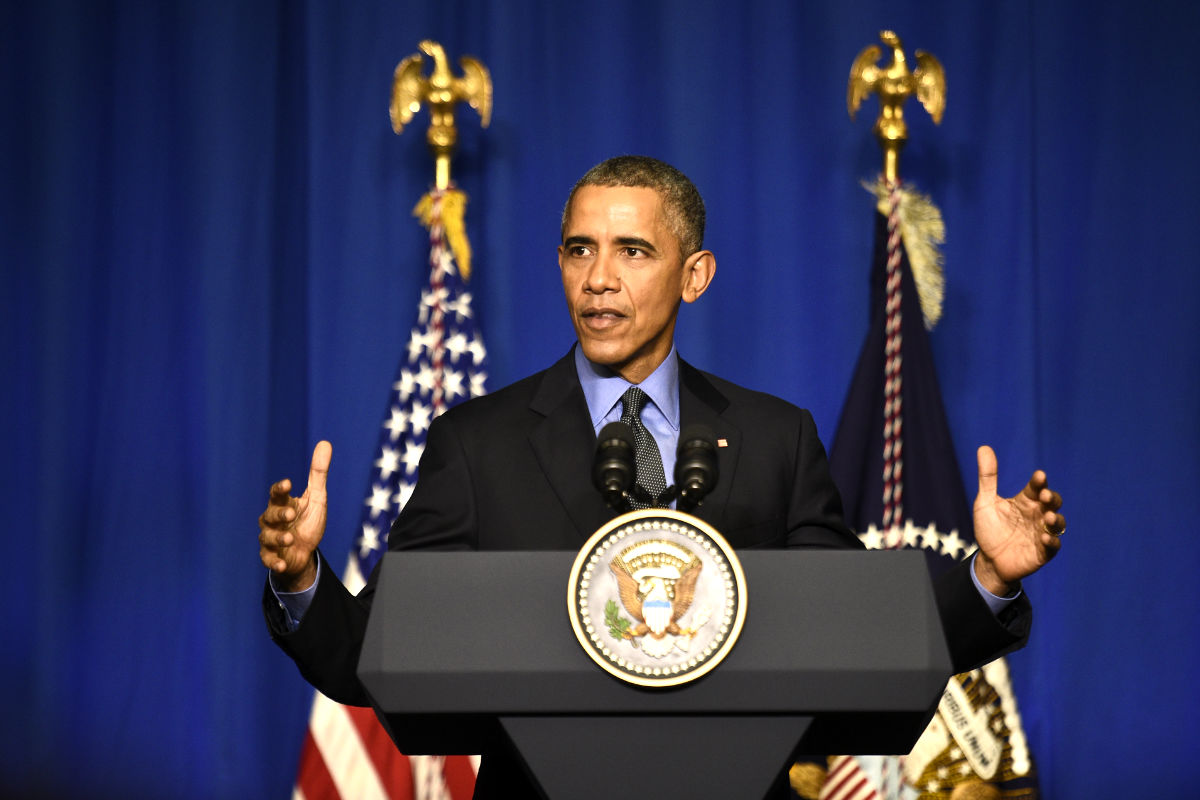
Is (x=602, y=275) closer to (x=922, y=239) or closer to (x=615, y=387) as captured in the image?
(x=615, y=387)

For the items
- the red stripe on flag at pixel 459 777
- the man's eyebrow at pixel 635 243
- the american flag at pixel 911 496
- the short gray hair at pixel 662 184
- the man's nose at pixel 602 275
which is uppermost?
the short gray hair at pixel 662 184

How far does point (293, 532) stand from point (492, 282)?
2419 mm

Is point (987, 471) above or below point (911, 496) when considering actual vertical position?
above

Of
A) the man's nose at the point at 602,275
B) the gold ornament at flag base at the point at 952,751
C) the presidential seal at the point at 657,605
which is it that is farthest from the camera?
the gold ornament at flag base at the point at 952,751

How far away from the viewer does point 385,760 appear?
3.55 meters

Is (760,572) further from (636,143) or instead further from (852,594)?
(636,143)

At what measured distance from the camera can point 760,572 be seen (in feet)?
4.30

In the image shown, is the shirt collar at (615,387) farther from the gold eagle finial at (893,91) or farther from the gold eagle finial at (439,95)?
the gold eagle finial at (893,91)

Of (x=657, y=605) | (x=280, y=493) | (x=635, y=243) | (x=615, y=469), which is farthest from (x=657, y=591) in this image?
(x=635, y=243)

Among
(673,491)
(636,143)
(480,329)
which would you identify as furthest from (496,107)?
(673,491)

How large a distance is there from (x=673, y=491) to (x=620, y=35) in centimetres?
299

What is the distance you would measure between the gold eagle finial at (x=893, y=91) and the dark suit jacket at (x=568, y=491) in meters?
1.86

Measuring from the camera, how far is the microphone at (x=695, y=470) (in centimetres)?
135

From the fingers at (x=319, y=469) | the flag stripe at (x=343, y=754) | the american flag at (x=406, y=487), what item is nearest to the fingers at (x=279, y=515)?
the fingers at (x=319, y=469)
